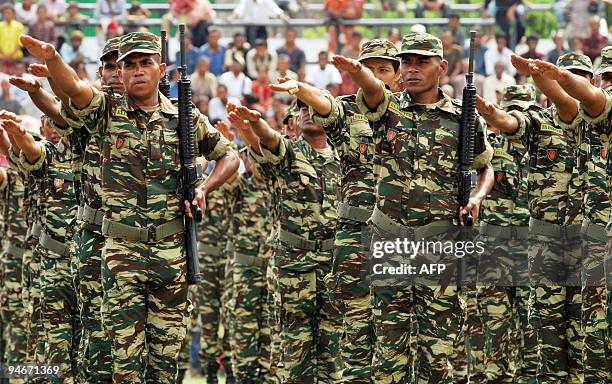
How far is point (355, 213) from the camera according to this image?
1152 cm

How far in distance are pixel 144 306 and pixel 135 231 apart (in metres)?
0.54

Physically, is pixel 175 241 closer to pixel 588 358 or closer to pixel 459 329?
pixel 459 329

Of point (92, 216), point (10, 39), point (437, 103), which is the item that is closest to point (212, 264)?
point (92, 216)

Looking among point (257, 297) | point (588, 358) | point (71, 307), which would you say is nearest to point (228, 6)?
point (257, 297)

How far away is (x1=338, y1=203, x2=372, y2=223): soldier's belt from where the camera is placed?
37.7ft

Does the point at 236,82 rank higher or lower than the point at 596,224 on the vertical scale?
lower

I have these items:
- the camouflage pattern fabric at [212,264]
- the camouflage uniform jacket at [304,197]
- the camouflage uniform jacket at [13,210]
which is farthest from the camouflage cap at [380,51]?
the camouflage uniform jacket at [13,210]

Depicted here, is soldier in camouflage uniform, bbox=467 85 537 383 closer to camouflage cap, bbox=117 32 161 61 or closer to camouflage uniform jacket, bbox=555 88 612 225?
camouflage uniform jacket, bbox=555 88 612 225

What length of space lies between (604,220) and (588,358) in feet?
3.53

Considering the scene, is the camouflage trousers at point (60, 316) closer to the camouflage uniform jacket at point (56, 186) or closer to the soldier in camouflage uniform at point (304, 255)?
the camouflage uniform jacket at point (56, 186)

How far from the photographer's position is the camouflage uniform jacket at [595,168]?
1031 cm

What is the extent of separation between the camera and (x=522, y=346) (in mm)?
12375

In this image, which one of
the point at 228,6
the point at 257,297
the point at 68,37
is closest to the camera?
the point at 257,297

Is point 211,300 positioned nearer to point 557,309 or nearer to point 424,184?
point 557,309
